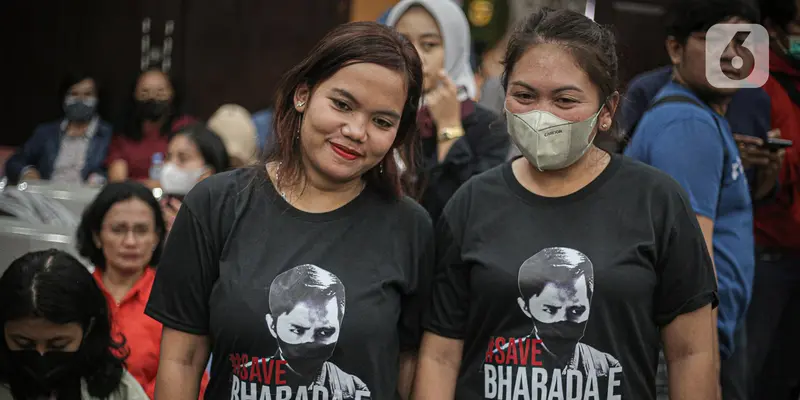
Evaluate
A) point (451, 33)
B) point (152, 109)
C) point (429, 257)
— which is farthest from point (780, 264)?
point (152, 109)

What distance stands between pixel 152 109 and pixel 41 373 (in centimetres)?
386


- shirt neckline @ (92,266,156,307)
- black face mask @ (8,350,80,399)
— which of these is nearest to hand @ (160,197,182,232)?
shirt neckline @ (92,266,156,307)

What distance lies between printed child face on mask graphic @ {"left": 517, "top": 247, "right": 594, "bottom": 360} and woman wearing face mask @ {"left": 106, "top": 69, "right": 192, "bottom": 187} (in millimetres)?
4367

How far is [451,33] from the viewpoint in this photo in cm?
364

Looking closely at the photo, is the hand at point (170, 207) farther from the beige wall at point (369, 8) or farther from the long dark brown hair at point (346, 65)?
the beige wall at point (369, 8)

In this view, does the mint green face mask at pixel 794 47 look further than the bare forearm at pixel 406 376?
Yes

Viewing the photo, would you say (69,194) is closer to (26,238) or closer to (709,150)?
(26,238)

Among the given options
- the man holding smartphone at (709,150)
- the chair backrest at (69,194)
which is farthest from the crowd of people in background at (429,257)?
the chair backrest at (69,194)

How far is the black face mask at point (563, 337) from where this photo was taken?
2.09 m

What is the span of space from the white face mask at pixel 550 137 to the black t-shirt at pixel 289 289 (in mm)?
305

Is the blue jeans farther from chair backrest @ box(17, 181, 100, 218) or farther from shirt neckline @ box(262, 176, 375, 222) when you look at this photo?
chair backrest @ box(17, 181, 100, 218)

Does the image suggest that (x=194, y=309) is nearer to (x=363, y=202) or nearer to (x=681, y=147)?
(x=363, y=202)

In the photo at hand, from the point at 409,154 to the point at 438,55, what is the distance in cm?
128

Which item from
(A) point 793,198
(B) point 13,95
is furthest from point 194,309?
(B) point 13,95
